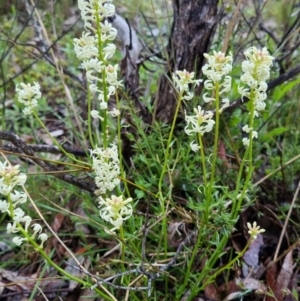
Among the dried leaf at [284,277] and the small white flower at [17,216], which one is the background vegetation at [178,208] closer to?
the dried leaf at [284,277]

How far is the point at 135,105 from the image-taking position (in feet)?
6.38

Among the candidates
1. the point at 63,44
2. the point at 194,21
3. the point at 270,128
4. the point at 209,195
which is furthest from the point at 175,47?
the point at 63,44

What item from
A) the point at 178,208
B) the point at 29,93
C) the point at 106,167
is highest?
the point at 29,93

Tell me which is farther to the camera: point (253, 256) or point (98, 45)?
point (253, 256)

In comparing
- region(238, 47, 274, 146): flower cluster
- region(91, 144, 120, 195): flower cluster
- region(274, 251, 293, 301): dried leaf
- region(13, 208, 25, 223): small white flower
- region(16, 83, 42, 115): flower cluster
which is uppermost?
region(238, 47, 274, 146): flower cluster

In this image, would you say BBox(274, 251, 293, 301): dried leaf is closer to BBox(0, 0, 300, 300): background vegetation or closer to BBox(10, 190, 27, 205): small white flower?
BBox(0, 0, 300, 300): background vegetation

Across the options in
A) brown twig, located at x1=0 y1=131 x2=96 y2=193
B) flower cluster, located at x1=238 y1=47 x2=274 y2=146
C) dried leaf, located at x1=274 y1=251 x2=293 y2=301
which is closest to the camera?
flower cluster, located at x1=238 y1=47 x2=274 y2=146

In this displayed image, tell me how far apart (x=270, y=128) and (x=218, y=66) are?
1.17m

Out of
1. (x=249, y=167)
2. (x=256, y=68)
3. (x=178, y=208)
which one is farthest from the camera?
(x=178, y=208)

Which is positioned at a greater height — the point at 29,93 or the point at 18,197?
the point at 29,93

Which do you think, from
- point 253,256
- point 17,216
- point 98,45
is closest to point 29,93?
point 98,45

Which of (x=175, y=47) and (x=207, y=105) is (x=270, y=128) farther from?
(x=175, y=47)

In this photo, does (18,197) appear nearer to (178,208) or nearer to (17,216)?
(17,216)

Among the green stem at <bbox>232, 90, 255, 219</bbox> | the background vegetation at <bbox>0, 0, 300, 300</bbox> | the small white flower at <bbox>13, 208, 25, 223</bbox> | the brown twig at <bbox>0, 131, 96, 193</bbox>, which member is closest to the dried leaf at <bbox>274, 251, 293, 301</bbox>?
the background vegetation at <bbox>0, 0, 300, 300</bbox>
